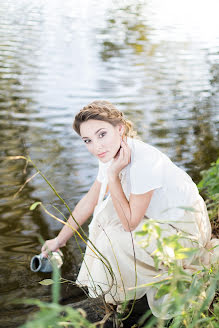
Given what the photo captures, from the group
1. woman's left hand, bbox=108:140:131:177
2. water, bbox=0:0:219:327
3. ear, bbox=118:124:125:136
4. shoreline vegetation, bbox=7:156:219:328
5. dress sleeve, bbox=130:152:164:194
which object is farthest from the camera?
water, bbox=0:0:219:327

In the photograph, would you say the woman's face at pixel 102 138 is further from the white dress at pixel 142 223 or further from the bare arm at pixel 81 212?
the bare arm at pixel 81 212

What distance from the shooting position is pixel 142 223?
263 cm

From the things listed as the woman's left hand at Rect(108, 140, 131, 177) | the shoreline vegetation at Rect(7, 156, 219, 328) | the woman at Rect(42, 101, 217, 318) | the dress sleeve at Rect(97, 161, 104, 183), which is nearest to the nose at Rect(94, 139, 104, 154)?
the woman at Rect(42, 101, 217, 318)

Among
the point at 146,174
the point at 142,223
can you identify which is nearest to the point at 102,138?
the point at 146,174

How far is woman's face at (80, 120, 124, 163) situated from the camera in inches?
104

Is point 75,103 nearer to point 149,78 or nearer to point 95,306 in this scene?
point 149,78

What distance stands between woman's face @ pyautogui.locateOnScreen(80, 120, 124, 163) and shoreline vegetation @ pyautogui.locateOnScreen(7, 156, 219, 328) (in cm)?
41

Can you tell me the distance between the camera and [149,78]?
865 cm

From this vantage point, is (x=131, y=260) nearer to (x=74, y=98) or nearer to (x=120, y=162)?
(x=120, y=162)

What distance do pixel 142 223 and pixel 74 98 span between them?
4.91m

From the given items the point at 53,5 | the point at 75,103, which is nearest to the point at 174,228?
the point at 75,103

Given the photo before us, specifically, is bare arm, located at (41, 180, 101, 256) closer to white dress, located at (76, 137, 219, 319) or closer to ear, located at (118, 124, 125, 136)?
white dress, located at (76, 137, 219, 319)

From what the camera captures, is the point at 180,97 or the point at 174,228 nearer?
the point at 174,228

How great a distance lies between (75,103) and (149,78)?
2.07 metres
